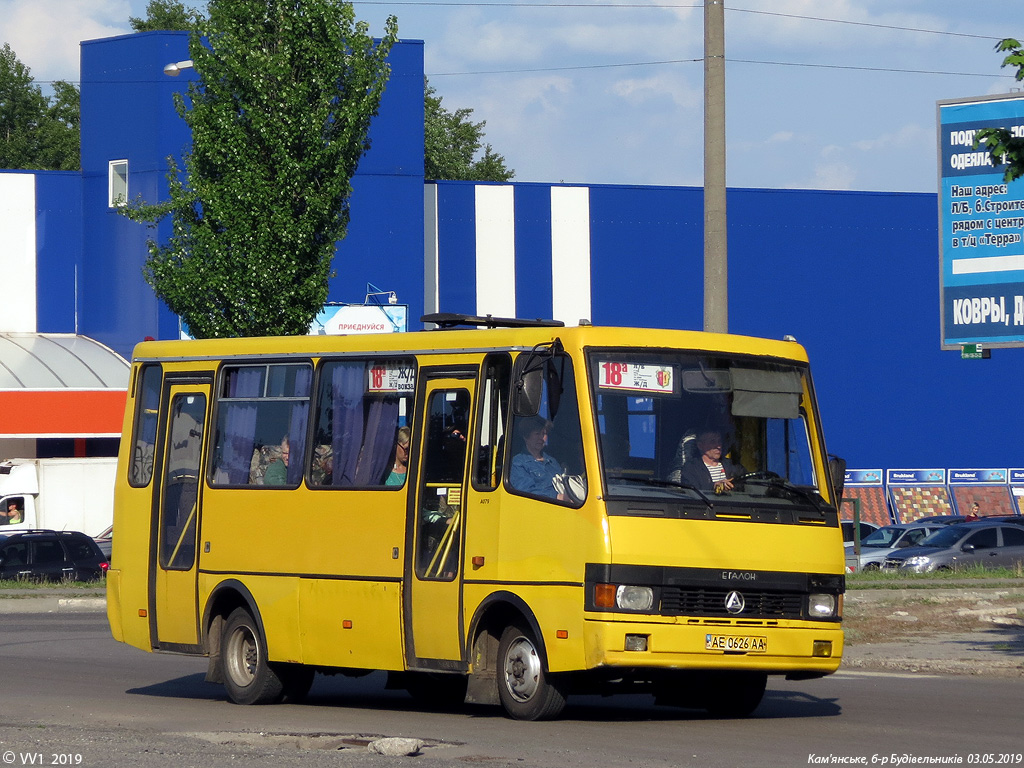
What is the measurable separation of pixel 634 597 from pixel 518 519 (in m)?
1.04

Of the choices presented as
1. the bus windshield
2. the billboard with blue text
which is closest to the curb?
the billboard with blue text

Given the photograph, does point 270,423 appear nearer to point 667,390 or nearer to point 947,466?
point 667,390

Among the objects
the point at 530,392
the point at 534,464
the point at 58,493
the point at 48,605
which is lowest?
the point at 48,605

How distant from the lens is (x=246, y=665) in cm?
1321

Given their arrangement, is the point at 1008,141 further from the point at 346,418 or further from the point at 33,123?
the point at 33,123

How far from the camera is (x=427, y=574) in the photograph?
38.2 ft

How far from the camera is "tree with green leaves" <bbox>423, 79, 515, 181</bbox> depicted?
74.3m

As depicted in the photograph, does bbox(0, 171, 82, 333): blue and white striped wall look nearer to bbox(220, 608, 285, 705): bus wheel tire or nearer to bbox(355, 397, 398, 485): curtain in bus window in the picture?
bbox(220, 608, 285, 705): bus wheel tire

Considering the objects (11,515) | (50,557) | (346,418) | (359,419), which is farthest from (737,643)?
(11,515)

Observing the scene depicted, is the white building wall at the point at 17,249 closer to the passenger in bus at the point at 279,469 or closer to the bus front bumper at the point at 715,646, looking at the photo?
the passenger in bus at the point at 279,469

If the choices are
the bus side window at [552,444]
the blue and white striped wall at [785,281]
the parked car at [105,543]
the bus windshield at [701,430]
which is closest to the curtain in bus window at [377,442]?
the bus side window at [552,444]

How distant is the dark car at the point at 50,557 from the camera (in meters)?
29.3

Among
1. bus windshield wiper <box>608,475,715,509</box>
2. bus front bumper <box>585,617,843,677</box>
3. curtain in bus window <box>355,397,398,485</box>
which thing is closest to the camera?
bus front bumper <box>585,617,843,677</box>

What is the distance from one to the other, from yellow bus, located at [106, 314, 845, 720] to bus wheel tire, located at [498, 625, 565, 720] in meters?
0.02
